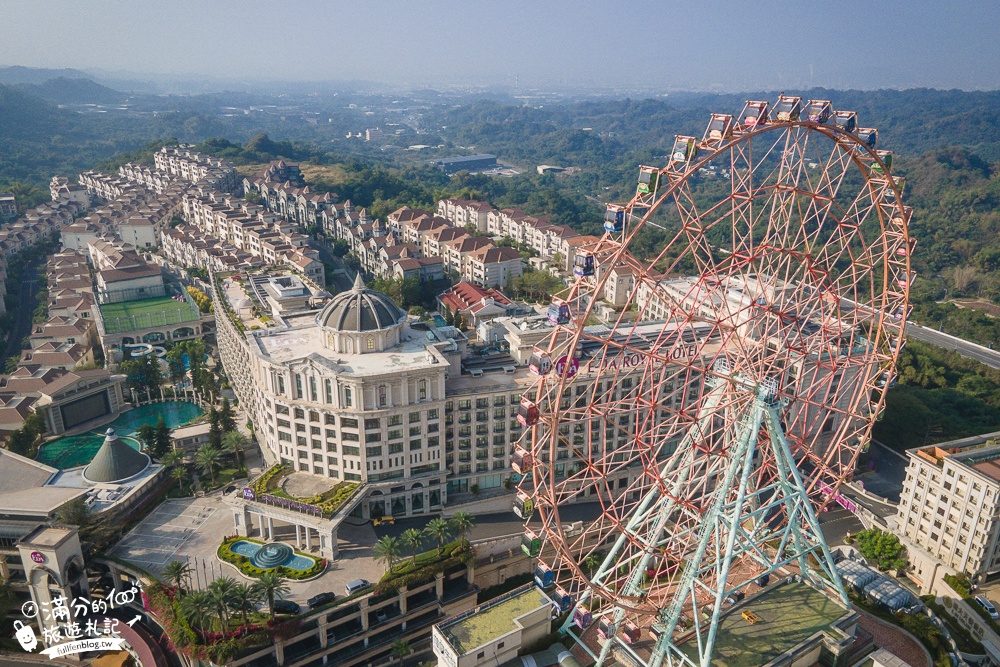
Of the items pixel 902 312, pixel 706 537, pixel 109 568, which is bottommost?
pixel 109 568

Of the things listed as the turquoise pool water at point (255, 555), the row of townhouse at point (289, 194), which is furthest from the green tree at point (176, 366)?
the row of townhouse at point (289, 194)

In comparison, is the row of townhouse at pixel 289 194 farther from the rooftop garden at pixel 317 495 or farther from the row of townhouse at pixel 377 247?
the rooftop garden at pixel 317 495

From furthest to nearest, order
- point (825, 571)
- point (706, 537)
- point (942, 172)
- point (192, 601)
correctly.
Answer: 1. point (942, 172)
2. point (825, 571)
3. point (192, 601)
4. point (706, 537)

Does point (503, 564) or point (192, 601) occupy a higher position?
point (192, 601)

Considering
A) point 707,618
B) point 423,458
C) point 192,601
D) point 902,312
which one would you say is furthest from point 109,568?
point 902,312

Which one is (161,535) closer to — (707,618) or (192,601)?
(192,601)

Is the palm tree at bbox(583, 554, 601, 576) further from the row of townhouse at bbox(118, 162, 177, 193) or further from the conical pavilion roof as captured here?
the row of townhouse at bbox(118, 162, 177, 193)
